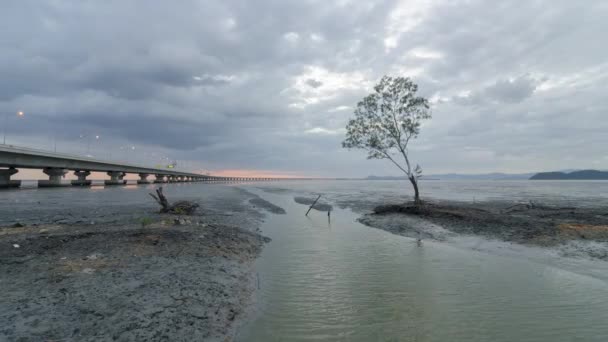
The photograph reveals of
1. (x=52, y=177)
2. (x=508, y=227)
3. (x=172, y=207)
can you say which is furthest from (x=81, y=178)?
(x=508, y=227)

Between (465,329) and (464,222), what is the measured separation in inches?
803

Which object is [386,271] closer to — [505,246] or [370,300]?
[370,300]

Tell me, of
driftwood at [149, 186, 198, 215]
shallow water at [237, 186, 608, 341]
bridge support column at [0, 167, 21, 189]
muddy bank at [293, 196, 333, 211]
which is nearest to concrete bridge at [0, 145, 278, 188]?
bridge support column at [0, 167, 21, 189]

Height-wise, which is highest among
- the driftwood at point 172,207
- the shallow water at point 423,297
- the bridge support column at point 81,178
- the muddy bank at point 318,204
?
the bridge support column at point 81,178

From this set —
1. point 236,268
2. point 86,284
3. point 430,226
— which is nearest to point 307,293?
point 236,268

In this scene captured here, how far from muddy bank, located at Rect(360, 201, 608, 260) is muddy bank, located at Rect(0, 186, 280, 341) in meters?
16.5

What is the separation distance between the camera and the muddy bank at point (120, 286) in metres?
6.12

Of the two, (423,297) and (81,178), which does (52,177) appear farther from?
(423,297)

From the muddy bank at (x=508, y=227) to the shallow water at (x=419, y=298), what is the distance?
410 cm

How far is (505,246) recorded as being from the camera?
57.0 ft

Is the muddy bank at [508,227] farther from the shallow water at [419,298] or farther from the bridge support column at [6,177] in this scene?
the bridge support column at [6,177]

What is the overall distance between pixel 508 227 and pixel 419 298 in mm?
18037

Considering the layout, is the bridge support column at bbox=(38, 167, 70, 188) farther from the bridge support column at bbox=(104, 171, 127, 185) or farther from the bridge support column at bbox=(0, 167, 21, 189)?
the bridge support column at bbox=(104, 171, 127, 185)

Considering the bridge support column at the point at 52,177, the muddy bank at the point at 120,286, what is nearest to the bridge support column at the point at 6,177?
the bridge support column at the point at 52,177
